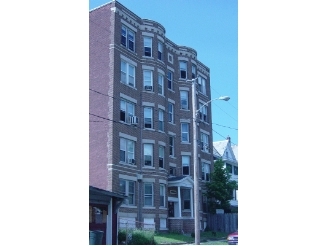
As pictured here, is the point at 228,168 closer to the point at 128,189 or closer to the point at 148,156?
the point at 148,156

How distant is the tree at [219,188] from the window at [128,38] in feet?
Answer: 12.6

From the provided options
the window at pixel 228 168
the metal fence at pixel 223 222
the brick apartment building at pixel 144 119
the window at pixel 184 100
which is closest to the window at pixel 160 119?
the brick apartment building at pixel 144 119

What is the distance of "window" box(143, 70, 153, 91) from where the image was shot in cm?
1221

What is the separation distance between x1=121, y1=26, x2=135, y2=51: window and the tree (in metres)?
3.85

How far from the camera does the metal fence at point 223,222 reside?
9.56m

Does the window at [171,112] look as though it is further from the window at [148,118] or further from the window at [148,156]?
the window at [148,156]

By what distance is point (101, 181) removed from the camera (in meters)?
10.6
